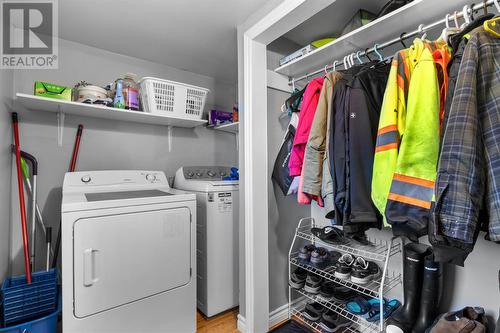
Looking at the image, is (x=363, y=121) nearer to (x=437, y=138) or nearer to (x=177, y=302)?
(x=437, y=138)

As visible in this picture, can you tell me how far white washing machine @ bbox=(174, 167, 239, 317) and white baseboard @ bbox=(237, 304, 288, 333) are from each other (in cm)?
22

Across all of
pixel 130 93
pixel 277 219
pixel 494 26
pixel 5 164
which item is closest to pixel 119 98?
pixel 130 93

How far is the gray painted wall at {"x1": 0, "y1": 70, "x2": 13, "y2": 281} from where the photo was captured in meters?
1.43

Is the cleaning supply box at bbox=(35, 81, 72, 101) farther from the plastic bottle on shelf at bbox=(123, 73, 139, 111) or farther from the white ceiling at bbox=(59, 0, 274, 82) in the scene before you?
the white ceiling at bbox=(59, 0, 274, 82)

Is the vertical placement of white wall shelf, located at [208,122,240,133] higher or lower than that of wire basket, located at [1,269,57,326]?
higher

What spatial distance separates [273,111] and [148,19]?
3.55 ft

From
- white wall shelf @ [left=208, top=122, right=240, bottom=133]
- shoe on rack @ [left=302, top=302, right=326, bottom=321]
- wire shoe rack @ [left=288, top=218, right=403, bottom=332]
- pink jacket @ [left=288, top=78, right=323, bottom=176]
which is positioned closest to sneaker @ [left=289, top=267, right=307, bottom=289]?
wire shoe rack @ [left=288, top=218, right=403, bottom=332]

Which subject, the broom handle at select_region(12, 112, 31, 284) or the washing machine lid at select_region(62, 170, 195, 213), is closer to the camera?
the washing machine lid at select_region(62, 170, 195, 213)

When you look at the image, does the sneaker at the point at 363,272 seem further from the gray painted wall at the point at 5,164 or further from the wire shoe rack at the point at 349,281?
the gray painted wall at the point at 5,164

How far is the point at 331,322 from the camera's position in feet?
5.15

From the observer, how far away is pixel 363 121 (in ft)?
3.50

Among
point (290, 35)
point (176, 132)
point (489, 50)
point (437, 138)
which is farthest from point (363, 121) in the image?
point (176, 132)

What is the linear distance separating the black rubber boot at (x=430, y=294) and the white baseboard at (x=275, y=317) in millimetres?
872

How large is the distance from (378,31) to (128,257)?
6.09ft
